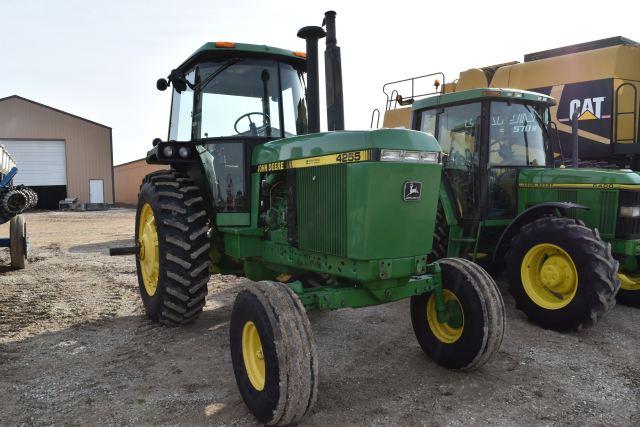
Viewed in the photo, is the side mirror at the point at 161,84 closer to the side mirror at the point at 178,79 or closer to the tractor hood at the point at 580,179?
the side mirror at the point at 178,79

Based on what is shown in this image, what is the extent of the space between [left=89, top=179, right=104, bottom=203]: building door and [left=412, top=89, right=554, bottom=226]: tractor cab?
25649mm

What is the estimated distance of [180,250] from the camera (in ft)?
13.7

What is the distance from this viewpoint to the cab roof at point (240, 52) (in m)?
4.18

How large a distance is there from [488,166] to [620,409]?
2993 mm

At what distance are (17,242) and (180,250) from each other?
4.68m

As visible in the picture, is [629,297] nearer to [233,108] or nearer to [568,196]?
[568,196]

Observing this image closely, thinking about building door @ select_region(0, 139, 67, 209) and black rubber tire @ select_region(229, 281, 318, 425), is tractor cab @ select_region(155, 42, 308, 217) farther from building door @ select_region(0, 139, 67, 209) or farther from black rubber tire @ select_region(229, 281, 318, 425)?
building door @ select_region(0, 139, 67, 209)

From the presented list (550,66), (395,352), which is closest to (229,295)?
(395,352)

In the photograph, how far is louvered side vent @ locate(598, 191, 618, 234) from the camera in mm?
5055

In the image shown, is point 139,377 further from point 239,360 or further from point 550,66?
point 550,66

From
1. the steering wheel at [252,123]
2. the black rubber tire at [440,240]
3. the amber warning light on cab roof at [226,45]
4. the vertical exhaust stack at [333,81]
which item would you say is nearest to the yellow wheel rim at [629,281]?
the black rubber tire at [440,240]

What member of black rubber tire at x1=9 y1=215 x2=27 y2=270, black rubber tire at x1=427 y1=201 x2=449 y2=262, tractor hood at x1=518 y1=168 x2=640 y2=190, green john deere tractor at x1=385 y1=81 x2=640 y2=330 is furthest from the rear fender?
black rubber tire at x1=9 y1=215 x2=27 y2=270

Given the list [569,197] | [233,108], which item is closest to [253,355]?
[233,108]

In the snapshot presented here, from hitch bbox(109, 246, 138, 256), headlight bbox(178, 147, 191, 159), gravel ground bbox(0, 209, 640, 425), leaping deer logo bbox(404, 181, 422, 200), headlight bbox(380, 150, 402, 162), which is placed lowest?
gravel ground bbox(0, 209, 640, 425)
